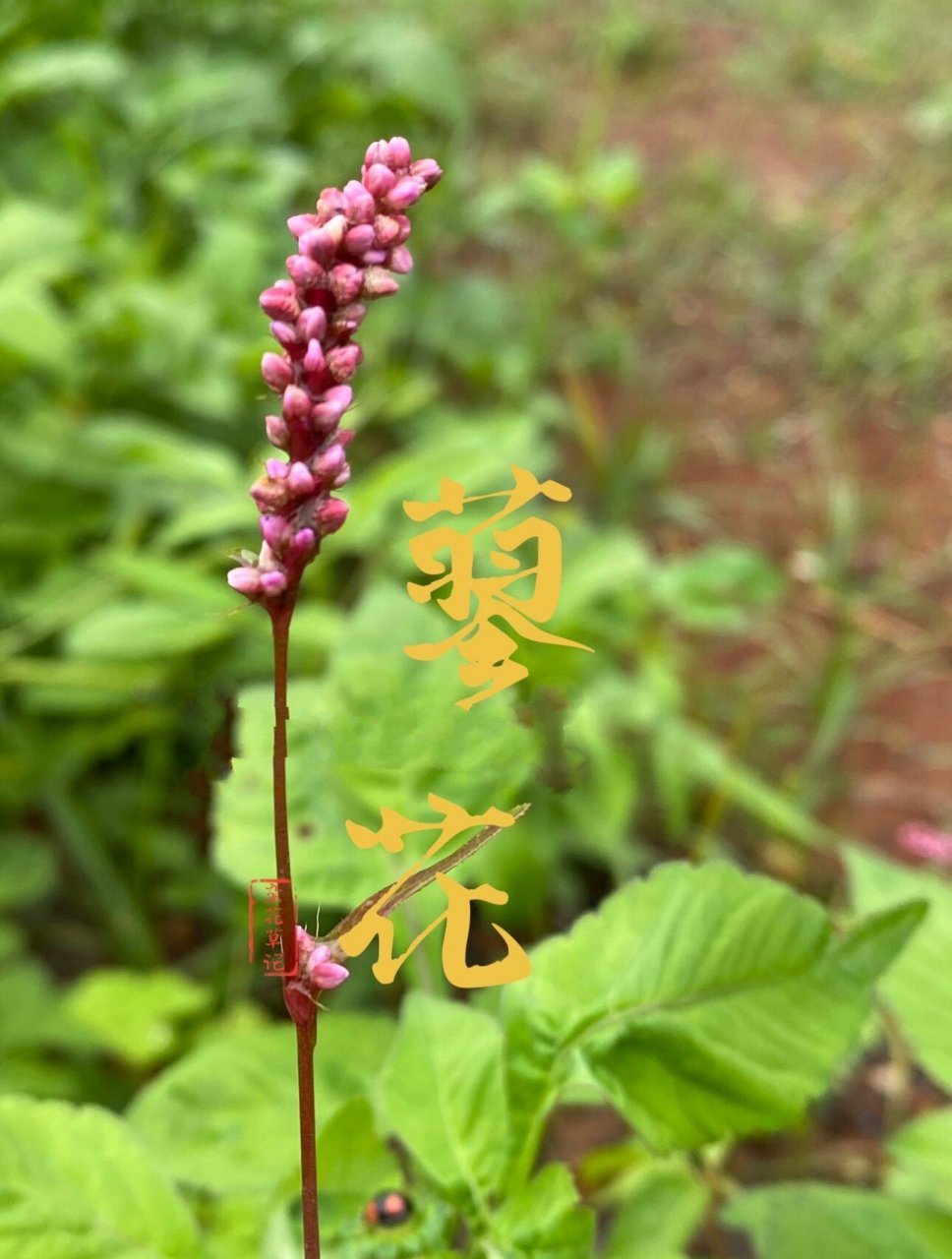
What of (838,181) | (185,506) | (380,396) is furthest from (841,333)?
(185,506)

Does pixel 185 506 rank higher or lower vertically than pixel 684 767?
higher

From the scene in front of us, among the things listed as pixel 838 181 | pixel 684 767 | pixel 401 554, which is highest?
pixel 838 181

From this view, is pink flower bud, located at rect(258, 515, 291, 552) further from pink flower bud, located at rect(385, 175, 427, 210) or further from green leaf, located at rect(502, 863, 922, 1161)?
green leaf, located at rect(502, 863, 922, 1161)

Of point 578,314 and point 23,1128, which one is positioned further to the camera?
→ point 578,314

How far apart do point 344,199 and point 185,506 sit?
1.17 metres

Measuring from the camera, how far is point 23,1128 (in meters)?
0.46

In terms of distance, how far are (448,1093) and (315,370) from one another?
0.35 metres

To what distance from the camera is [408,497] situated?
1.20 metres

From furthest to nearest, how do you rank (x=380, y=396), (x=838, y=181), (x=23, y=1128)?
(x=838, y=181) < (x=380, y=396) < (x=23, y=1128)

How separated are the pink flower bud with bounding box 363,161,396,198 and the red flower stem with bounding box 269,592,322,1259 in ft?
0.35

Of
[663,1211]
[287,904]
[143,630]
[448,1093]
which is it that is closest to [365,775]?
[448,1093]

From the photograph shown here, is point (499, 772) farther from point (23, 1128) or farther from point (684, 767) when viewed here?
point (684, 767)

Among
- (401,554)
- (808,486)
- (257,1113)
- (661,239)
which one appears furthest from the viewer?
(661,239)

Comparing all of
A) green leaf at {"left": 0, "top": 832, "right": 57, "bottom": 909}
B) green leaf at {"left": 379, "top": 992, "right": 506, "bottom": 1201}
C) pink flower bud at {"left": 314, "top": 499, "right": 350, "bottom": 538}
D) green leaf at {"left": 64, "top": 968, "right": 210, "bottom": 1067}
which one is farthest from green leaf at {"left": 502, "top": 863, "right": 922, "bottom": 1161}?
green leaf at {"left": 0, "top": 832, "right": 57, "bottom": 909}
